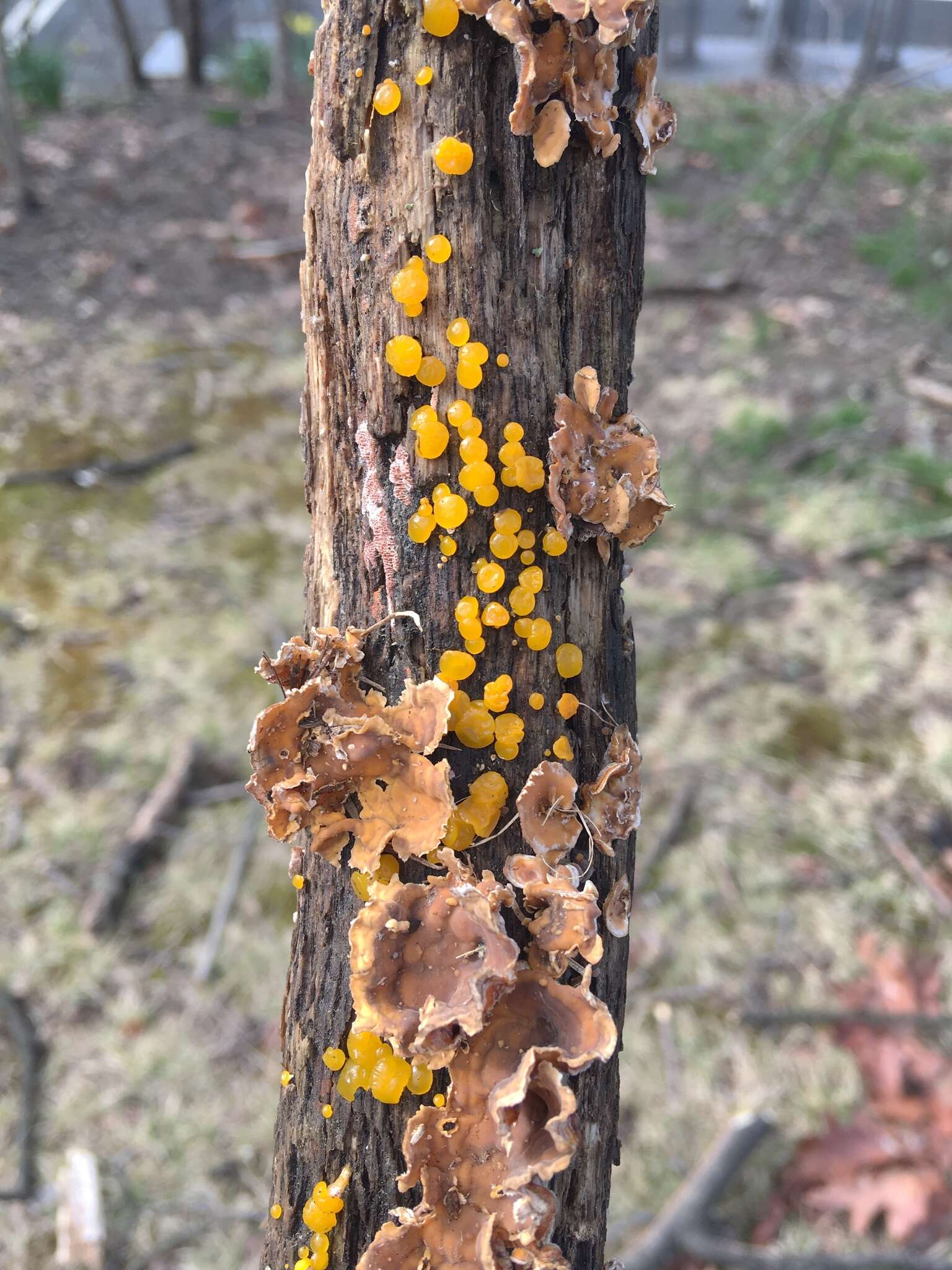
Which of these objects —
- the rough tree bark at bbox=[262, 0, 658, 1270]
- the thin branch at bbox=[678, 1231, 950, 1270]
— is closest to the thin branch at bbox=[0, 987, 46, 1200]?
the rough tree bark at bbox=[262, 0, 658, 1270]

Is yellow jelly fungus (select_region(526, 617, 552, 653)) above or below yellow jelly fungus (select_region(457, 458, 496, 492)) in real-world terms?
below

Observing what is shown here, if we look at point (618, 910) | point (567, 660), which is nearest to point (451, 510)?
point (567, 660)

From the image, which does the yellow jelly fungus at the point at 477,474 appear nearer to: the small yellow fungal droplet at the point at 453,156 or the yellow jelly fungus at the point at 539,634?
the yellow jelly fungus at the point at 539,634

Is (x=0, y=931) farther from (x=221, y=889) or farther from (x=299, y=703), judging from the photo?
(x=299, y=703)

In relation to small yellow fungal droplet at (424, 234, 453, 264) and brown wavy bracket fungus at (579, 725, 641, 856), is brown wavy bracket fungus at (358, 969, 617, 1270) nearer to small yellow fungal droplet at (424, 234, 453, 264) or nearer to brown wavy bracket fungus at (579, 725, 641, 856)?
brown wavy bracket fungus at (579, 725, 641, 856)

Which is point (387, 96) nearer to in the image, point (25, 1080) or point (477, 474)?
point (477, 474)

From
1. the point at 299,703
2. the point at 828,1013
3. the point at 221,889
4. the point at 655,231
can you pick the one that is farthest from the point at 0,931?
the point at 655,231
